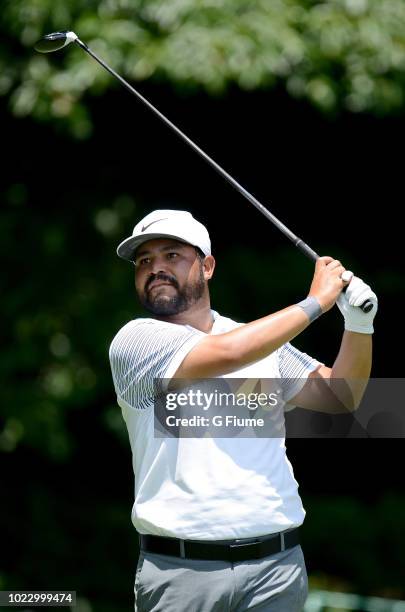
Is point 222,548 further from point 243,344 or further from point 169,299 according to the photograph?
point 169,299

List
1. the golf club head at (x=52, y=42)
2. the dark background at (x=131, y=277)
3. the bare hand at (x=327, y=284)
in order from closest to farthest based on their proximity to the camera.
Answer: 1. the bare hand at (x=327, y=284)
2. the golf club head at (x=52, y=42)
3. the dark background at (x=131, y=277)

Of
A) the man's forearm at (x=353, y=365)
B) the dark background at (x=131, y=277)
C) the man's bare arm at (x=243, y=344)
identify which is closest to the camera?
the man's bare arm at (x=243, y=344)

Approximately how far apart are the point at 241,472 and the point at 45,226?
3290 millimetres

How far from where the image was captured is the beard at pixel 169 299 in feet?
8.82

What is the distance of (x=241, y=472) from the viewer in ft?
8.25

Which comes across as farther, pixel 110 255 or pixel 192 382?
pixel 110 255

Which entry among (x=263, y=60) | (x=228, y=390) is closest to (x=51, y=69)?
(x=263, y=60)

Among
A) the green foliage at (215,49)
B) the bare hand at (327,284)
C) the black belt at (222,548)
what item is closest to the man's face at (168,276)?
the bare hand at (327,284)

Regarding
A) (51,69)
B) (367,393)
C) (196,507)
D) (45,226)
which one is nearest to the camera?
(196,507)

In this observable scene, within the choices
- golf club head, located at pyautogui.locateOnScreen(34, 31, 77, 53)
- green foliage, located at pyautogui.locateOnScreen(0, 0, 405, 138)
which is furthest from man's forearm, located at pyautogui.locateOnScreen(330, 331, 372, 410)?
green foliage, located at pyautogui.locateOnScreen(0, 0, 405, 138)

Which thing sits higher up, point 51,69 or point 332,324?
point 51,69

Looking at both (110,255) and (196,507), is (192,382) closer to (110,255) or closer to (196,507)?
(196,507)

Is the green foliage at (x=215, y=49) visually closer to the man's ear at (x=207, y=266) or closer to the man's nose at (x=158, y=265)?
the man's ear at (x=207, y=266)

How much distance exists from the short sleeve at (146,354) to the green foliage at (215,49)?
197 cm
